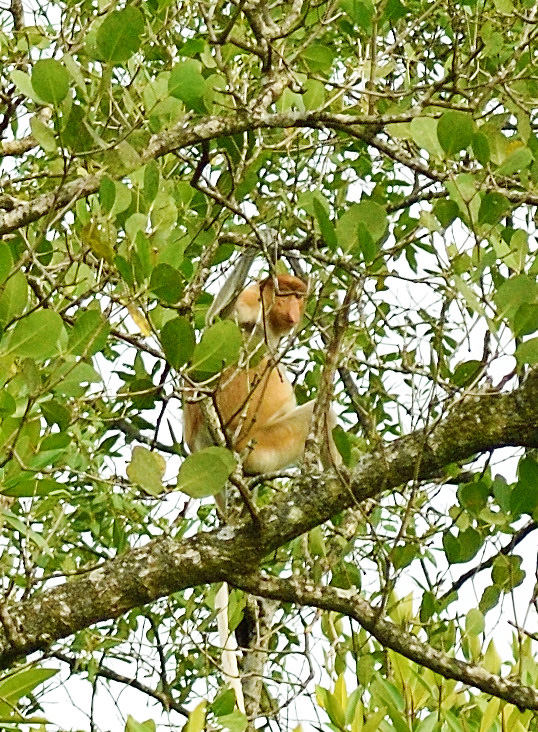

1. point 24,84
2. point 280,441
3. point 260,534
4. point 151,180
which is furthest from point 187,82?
point 280,441

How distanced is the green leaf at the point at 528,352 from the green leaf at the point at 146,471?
57cm

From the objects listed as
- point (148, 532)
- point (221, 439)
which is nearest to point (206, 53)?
point (221, 439)

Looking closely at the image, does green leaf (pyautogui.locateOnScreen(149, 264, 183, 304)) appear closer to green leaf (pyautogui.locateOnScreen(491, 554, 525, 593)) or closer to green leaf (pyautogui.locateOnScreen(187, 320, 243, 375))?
green leaf (pyautogui.locateOnScreen(187, 320, 243, 375))

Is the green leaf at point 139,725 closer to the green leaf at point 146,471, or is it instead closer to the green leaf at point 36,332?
the green leaf at point 146,471

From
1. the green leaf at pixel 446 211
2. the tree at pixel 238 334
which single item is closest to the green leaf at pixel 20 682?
the tree at pixel 238 334

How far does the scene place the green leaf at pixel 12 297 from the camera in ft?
4.55

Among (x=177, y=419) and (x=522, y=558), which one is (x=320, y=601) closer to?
(x=522, y=558)

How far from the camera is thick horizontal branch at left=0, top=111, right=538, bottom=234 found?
1864 mm

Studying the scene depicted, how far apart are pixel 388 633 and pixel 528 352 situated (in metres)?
0.61

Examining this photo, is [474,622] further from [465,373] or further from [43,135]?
[43,135]

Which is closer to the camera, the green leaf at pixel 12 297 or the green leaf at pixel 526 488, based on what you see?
the green leaf at pixel 12 297

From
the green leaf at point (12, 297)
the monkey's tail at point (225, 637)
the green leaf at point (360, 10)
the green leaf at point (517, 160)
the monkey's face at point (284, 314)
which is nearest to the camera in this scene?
the green leaf at point (12, 297)

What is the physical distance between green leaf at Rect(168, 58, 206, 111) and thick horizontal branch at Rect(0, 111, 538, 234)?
0.45ft

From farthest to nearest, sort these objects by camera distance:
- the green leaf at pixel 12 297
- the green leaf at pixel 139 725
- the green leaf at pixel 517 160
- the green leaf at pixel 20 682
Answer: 1. the green leaf at pixel 139 725
2. the green leaf at pixel 517 160
3. the green leaf at pixel 20 682
4. the green leaf at pixel 12 297
